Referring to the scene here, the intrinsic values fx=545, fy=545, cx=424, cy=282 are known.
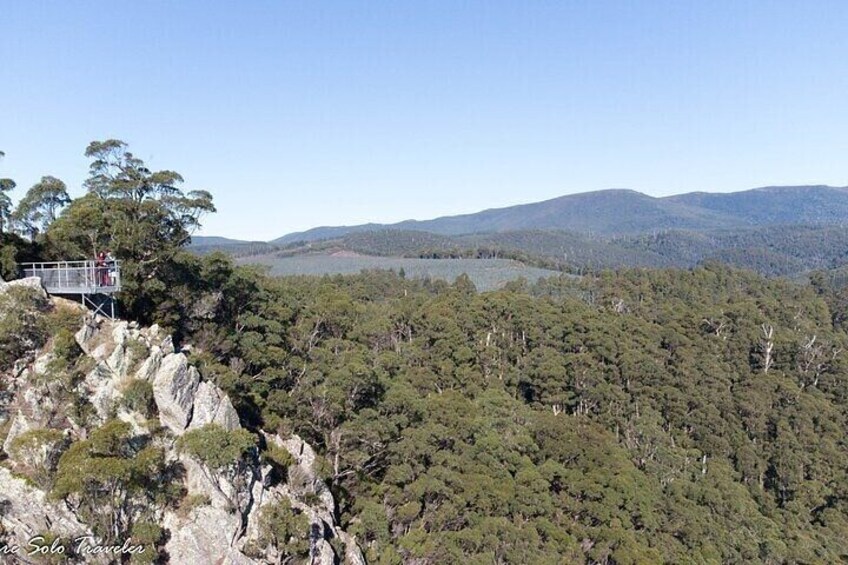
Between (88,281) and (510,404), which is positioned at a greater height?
(88,281)

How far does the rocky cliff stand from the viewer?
17.0 m

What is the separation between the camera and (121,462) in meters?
17.2

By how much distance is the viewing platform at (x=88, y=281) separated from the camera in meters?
22.0

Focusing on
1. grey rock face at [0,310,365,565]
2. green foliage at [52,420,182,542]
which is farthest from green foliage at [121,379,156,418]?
green foliage at [52,420,182,542]

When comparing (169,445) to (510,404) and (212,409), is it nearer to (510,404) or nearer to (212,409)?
(212,409)

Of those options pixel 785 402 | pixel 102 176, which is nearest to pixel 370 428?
pixel 102 176

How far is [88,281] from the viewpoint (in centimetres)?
2208

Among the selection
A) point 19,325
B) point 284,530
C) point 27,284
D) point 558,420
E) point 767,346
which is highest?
point 27,284

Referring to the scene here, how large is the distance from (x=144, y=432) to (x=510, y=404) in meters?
25.1

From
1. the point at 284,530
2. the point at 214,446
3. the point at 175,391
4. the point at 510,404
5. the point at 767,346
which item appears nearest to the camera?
the point at 214,446

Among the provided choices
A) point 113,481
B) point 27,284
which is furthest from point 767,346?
point 27,284

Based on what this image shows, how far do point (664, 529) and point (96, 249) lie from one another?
3597 centimetres

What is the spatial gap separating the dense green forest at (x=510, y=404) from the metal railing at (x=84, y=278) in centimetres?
143

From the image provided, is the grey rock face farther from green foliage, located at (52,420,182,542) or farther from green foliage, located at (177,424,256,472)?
green foliage, located at (177,424,256,472)
